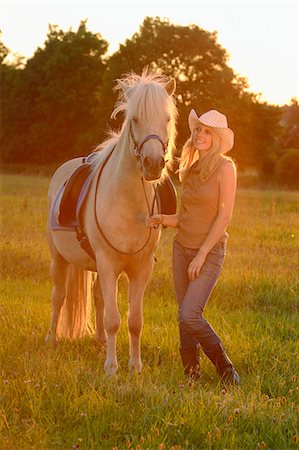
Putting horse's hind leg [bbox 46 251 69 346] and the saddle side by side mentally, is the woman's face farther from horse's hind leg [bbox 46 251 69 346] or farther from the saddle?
horse's hind leg [bbox 46 251 69 346]

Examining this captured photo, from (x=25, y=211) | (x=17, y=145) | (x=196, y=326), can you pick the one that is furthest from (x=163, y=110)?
(x=17, y=145)

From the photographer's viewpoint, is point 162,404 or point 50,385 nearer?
point 162,404

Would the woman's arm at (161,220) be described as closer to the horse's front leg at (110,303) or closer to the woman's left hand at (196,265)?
the woman's left hand at (196,265)

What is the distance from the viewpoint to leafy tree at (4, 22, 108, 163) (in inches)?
2045

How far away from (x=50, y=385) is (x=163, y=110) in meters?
2.21

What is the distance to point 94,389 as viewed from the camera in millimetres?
4973

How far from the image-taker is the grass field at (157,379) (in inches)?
176

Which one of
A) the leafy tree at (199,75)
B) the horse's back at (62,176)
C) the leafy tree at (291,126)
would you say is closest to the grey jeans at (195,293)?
the horse's back at (62,176)

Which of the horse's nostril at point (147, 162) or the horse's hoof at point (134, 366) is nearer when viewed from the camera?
the horse's nostril at point (147, 162)

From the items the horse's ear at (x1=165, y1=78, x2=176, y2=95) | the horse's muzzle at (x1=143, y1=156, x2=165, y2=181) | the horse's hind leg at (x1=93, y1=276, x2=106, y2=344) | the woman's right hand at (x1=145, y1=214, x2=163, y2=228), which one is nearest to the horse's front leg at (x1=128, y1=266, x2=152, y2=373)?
the woman's right hand at (x1=145, y1=214, x2=163, y2=228)

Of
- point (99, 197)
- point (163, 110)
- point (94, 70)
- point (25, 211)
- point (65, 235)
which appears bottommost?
point (25, 211)

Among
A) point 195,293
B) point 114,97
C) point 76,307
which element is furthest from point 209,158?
point 114,97

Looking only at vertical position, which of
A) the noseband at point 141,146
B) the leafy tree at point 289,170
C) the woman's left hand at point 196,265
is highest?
the noseband at point 141,146

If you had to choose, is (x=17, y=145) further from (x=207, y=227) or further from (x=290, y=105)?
(x=207, y=227)
